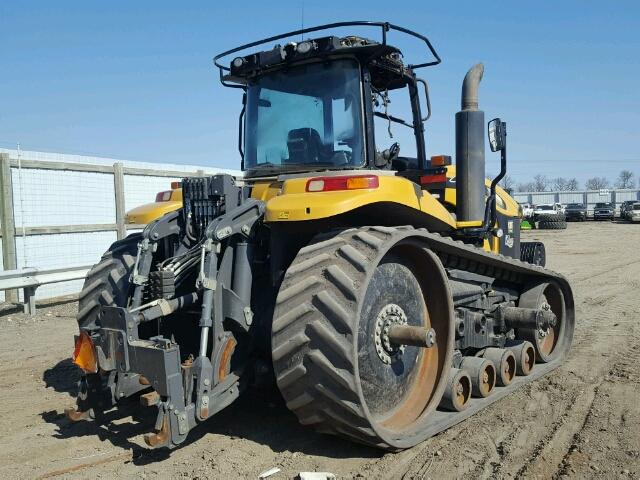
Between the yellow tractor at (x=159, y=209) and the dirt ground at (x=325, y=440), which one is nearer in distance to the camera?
the dirt ground at (x=325, y=440)

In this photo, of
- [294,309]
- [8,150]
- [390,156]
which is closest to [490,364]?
[390,156]

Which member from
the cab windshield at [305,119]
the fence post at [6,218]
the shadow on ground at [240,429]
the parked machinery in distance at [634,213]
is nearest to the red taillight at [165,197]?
the cab windshield at [305,119]

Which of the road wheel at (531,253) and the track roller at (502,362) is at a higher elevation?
the road wheel at (531,253)

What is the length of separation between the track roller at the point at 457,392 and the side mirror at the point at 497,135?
78.5 inches

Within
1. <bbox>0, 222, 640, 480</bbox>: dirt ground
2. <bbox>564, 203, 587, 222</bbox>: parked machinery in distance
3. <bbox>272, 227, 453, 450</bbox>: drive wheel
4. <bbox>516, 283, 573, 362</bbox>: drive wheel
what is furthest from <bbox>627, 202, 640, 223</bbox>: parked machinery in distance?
<bbox>272, 227, 453, 450</bbox>: drive wheel

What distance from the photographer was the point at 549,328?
6.82 m

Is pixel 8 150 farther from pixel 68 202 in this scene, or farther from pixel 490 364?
pixel 490 364

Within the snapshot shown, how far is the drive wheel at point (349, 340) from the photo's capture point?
12.3 ft

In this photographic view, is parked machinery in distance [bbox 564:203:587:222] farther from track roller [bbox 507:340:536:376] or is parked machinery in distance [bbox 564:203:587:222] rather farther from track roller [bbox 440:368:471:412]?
track roller [bbox 440:368:471:412]

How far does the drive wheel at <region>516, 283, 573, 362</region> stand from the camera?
654 centimetres

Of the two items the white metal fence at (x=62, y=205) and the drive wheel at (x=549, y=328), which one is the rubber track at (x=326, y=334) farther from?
the white metal fence at (x=62, y=205)

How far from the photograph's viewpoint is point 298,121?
524 centimetres

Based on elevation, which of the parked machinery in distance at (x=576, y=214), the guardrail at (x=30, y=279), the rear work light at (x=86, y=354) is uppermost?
the rear work light at (x=86, y=354)

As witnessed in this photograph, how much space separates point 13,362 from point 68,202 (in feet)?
17.2
